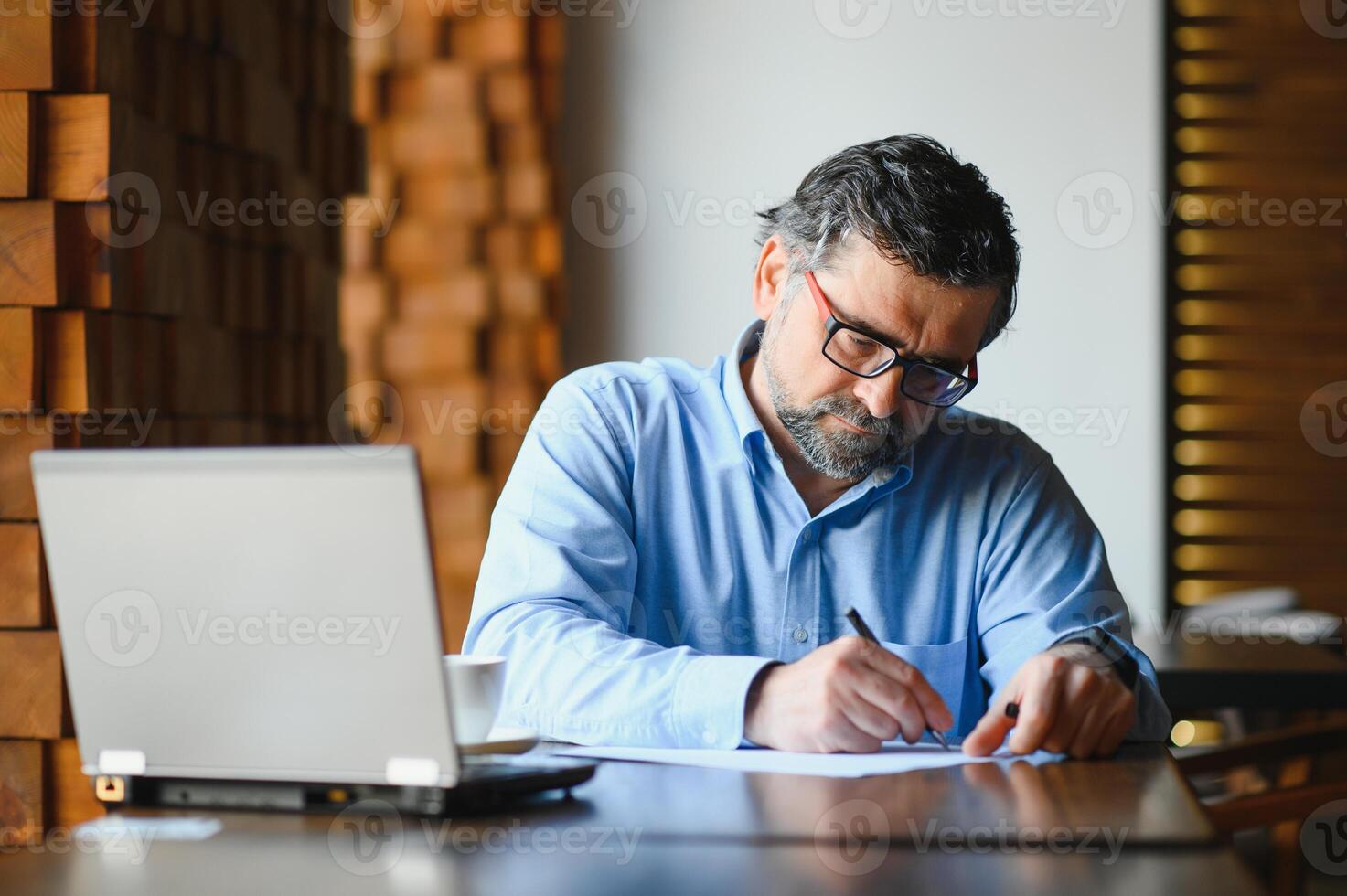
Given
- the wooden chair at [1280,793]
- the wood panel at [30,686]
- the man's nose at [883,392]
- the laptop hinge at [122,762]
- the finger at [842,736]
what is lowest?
the wooden chair at [1280,793]

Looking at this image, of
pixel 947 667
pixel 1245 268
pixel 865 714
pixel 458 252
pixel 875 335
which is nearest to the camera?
pixel 865 714

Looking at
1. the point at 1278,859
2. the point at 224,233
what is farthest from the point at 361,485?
the point at 1278,859

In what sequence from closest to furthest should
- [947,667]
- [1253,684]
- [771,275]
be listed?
[947,667] → [771,275] → [1253,684]

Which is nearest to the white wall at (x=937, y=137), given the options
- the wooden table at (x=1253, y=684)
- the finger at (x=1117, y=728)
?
the wooden table at (x=1253, y=684)

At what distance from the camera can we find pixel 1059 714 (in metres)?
1.50

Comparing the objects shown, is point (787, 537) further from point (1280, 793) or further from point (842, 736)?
point (1280, 793)

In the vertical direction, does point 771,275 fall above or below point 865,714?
above

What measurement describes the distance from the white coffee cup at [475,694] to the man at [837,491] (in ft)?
0.91

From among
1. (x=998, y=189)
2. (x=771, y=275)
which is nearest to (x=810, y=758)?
(x=771, y=275)

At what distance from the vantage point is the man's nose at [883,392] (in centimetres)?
184

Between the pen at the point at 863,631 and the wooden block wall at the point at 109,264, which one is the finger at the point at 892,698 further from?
the wooden block wall at the point at 109,264

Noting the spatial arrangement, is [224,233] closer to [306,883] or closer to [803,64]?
[306,883]

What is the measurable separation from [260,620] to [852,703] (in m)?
0.62

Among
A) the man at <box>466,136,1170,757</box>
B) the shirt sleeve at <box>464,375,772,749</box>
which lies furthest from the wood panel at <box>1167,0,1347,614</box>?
the shirt sleeve at <box>464,375,772,749</box>
